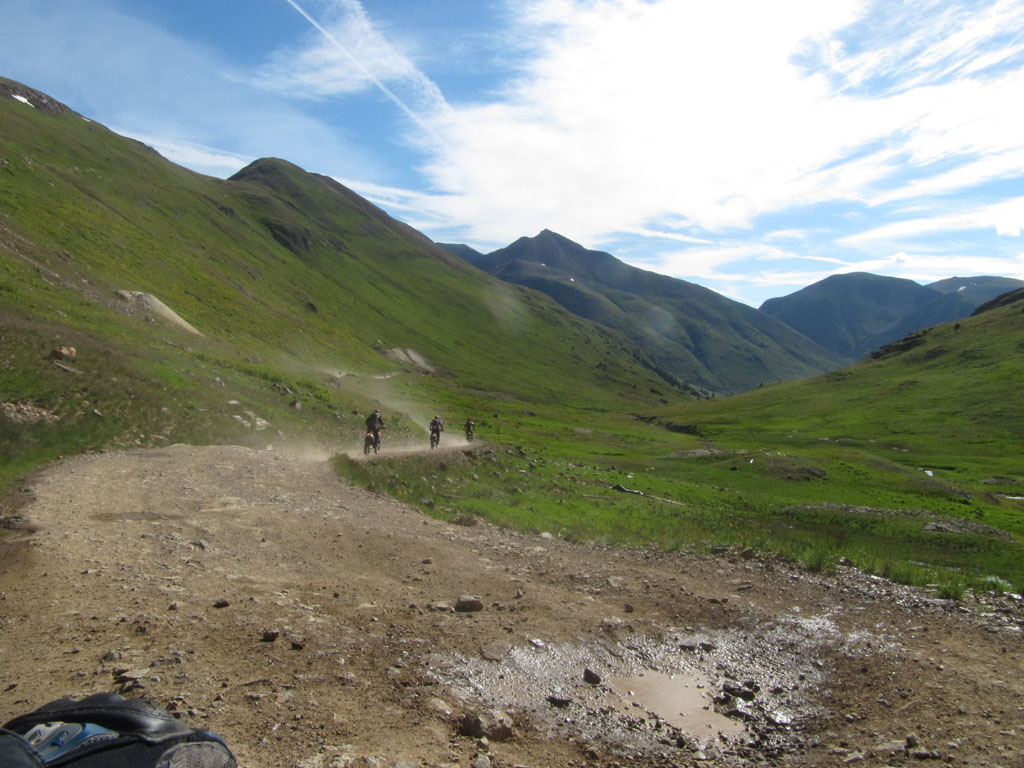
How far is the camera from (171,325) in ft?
168

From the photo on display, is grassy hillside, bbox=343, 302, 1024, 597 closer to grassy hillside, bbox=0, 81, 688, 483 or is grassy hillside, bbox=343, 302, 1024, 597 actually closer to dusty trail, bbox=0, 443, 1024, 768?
dusty trail, bbox=0, 443, 1024, 768

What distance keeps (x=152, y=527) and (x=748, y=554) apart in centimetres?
1742

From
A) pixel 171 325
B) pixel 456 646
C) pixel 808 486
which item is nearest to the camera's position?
pixel 456 646

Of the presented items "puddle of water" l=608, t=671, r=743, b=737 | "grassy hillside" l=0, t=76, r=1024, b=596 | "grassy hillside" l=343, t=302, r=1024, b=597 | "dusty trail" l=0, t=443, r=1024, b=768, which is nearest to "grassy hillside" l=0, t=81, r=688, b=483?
"grassy hillside" l=0, t=76, r=1024, b=596

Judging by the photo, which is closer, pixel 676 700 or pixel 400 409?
pixel 676 700

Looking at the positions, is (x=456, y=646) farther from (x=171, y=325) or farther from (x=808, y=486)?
(x=171, y=325)

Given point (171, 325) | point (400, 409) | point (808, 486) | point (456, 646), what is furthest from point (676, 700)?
point (171, 325)

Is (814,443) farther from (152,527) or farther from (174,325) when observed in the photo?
(152,527)

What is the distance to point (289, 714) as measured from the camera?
685 centimetres

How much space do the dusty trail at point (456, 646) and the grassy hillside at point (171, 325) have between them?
30.8 feet

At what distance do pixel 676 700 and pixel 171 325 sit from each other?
5417 centimetres

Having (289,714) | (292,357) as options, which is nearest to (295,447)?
(289,714)

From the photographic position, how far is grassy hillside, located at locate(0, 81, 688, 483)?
2445 cm

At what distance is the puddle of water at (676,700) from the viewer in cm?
852
